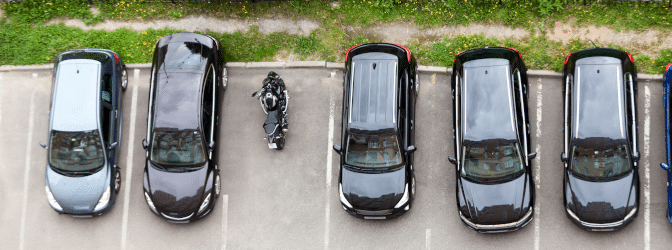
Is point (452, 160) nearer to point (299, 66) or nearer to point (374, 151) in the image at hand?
point (374, 151)

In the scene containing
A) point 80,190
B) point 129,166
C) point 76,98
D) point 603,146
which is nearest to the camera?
point 603,146

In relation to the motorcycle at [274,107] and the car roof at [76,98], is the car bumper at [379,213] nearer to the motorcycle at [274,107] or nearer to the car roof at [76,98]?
the motorcycle at [274,107]

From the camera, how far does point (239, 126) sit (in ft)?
35.3

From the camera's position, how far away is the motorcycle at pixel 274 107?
995 centimetres

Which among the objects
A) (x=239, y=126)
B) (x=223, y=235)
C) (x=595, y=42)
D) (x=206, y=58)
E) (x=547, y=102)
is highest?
(x=595, y=42)

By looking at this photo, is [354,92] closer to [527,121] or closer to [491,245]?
[527,121]

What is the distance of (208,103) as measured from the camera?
10.0m

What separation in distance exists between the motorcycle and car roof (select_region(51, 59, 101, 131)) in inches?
134

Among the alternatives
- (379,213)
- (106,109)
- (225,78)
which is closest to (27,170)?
(106,109)

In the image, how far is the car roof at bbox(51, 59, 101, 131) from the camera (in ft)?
32.5

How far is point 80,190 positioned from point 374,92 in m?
6.61

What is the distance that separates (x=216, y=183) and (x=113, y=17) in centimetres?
482

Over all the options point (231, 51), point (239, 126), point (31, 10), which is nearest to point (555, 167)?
point (239, 126)

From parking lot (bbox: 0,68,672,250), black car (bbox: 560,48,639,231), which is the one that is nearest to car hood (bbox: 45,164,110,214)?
parking lot (bbox: 0,68,672,250)
